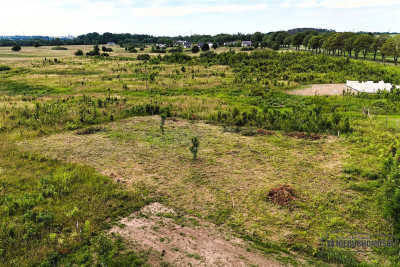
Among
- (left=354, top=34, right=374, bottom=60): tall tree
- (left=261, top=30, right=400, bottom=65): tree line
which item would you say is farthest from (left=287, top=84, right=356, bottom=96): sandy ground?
(left=354, top=34, right=374, bottom=60): tall tree

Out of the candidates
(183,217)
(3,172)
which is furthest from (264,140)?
(3,172)

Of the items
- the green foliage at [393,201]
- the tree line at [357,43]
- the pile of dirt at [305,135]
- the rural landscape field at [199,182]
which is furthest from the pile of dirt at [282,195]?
the tree line at [357,43]

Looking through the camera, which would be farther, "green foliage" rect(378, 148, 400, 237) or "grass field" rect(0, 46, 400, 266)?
"grass field" rect(0, 46, 400, 266)

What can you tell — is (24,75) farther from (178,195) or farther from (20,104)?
(178,195)

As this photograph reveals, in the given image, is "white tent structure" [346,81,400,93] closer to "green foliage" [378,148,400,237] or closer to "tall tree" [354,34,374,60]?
"green foliage" [378,148,400,237]

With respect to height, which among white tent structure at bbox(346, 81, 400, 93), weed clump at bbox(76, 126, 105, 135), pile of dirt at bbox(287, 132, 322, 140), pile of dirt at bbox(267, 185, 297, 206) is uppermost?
white tent structure at bbox(346, 81, 400, 93)

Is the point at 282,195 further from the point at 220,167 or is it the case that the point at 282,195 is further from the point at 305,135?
the point at 305,135

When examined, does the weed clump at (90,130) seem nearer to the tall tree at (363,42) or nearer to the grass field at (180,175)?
the grass field at (180,175)
